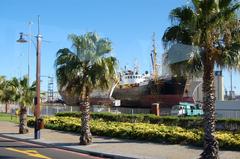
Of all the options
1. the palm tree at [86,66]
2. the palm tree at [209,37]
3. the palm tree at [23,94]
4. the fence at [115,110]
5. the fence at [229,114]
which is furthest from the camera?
the fence at [115,110]

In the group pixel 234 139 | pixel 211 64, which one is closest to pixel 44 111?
pixel 234 139

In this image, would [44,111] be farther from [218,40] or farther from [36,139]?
[218,40]

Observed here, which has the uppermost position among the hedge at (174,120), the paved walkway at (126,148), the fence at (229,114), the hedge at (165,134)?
the fence at (229,114)

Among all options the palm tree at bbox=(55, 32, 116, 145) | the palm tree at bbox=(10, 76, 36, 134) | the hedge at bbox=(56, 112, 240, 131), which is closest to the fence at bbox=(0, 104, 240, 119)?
the hedge at bbox=(56, 112, 240, 131)

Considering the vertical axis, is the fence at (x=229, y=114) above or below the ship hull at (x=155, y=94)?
below

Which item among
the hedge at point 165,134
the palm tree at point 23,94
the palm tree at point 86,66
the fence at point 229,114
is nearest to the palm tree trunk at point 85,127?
the palm tree at point 86,66

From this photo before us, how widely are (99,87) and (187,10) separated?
7947 mm

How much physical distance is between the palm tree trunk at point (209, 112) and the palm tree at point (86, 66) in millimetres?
7294

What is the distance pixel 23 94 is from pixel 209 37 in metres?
17.2

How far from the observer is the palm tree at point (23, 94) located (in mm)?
29156

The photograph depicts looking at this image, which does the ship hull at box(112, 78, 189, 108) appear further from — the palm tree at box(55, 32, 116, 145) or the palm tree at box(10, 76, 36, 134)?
the palm tree at box(55, 32, 116, 145)

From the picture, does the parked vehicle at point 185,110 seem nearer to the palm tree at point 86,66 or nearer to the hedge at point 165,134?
the hedge at point 165,134

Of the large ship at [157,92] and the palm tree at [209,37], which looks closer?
the palm tree at [209,37]

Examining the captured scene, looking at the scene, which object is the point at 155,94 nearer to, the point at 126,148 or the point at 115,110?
the point at 115,110
